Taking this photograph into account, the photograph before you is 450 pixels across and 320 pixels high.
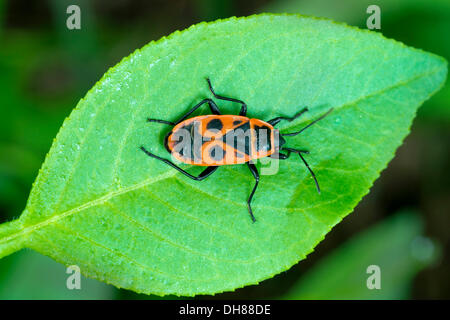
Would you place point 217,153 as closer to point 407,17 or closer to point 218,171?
point 218,171

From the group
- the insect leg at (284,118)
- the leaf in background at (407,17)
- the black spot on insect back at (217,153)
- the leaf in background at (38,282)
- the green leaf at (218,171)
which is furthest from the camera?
the leaf in background at (407,17)

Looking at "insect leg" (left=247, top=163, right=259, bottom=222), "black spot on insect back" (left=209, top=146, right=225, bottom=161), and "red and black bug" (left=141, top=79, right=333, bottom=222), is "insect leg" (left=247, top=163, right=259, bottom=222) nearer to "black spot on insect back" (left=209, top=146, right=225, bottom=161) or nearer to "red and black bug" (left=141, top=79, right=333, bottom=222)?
"red and black bug" (left=141, top=79, right=333, bottom=222)

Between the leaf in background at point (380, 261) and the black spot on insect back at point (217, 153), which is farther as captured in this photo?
the leaf in background at point (380, 261)

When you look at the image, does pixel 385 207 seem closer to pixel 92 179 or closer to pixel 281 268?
pixel 281 268

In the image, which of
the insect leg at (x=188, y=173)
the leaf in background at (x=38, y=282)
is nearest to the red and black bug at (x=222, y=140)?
the insect leg at (x=188, y=173)

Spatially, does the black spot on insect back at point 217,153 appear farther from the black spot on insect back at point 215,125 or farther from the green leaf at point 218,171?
the green leaf at point 218,171
